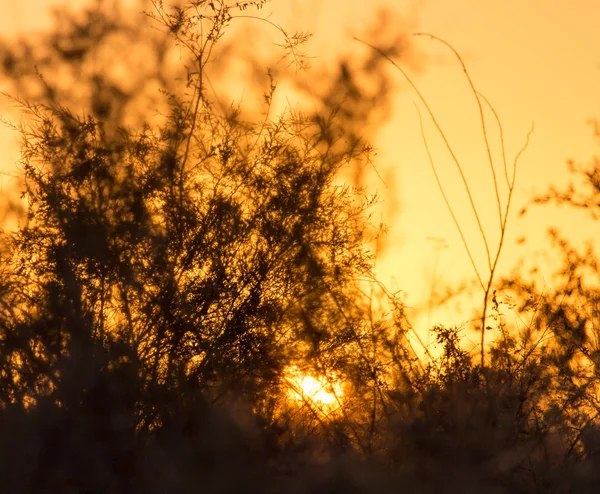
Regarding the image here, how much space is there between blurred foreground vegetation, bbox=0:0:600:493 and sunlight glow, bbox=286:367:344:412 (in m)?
0.04

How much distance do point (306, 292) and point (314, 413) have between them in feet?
7.75

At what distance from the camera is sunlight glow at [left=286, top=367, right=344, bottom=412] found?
34.7 feet

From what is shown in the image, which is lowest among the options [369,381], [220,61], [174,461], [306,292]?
[174,461]

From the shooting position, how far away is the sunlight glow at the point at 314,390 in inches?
417

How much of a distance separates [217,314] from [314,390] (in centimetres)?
161

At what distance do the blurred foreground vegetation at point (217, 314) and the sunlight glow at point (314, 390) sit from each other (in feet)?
0.13

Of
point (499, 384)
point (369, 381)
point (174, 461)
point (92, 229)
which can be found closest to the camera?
point (174, 461)

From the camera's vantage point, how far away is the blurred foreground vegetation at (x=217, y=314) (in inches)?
357

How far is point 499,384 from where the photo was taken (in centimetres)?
976

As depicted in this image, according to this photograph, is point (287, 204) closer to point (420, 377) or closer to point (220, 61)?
point (220, 61)

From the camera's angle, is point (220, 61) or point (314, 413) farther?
point (220, 61)

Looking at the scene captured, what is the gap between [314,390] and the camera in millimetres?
11227

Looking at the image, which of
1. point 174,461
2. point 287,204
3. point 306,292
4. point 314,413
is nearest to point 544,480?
point 314,413

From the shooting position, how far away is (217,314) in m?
12.2
